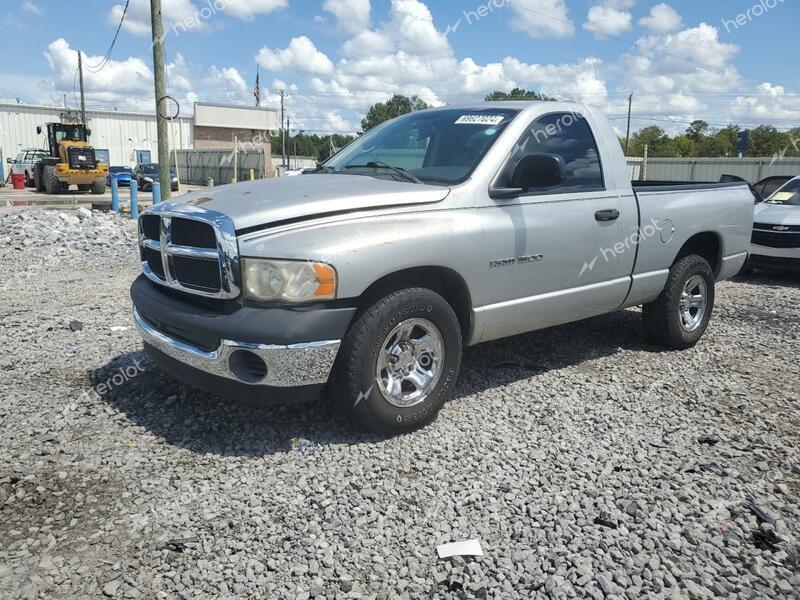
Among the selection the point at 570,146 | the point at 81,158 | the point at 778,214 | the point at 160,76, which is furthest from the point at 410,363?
the point at 81,158

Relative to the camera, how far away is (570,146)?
4793mm

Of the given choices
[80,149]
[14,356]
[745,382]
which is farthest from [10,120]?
[745,382]

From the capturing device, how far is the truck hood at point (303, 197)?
3.44m

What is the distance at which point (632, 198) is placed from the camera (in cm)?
504

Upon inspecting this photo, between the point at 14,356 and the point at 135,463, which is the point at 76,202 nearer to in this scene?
the point at 14,356

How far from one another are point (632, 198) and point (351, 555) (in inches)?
140

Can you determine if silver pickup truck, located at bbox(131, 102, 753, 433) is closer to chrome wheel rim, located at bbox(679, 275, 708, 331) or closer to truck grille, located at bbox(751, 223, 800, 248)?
chrome wheel rim, located at bbox(679, 275, 708, 331)

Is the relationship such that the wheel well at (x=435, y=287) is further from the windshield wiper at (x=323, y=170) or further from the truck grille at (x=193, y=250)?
the windshield wiper at (x=323, y=170)

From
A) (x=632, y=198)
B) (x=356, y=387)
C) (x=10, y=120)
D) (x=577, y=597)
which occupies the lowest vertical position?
(x=577, y=597)

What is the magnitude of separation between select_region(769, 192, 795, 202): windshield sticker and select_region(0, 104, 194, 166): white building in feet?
152

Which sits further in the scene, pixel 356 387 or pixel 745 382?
pixel 745 382

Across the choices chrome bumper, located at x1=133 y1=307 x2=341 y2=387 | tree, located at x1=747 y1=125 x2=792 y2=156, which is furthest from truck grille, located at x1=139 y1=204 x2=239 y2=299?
tree, located at x1=747 y1=125 x2=792 y2=156

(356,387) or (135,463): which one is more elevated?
(356,387)

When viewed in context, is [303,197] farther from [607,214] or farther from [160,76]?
[160,76]
